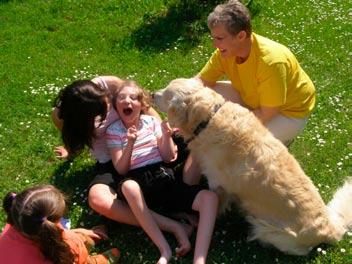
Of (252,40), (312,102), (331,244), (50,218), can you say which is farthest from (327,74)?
(50,218)

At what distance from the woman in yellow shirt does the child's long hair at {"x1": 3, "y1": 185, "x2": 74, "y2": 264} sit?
2255 millimetres

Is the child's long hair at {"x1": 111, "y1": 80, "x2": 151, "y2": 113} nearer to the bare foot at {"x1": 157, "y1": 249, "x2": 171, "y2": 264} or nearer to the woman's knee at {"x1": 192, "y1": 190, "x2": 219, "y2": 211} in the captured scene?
the woman's knee at {"x1": 192, "y1": 190, "x2": 219, "y2": 211}

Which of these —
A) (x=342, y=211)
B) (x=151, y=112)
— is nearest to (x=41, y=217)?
(x=151, y=112)

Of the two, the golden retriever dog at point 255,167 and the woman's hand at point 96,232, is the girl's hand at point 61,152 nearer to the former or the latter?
the woman's hand at point 96,232

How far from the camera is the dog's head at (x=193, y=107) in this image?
4383 millimetres

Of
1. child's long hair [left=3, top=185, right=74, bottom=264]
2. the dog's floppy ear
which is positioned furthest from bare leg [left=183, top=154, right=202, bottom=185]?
child's long hair [left=3, top=185, right=74, bottom=264]

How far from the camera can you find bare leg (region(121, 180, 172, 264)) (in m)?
4.61

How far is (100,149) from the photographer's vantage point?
5293mm

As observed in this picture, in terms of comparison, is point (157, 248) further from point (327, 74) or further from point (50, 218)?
point (327, 74)

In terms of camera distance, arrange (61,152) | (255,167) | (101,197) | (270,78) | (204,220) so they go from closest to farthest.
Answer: (255,167), (204,220), (101,197), (270,78), (61,152)

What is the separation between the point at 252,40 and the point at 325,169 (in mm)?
1722

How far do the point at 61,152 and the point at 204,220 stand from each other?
212 cm

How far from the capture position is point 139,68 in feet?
25.1

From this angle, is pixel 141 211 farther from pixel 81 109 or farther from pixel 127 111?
pixel 81 109
